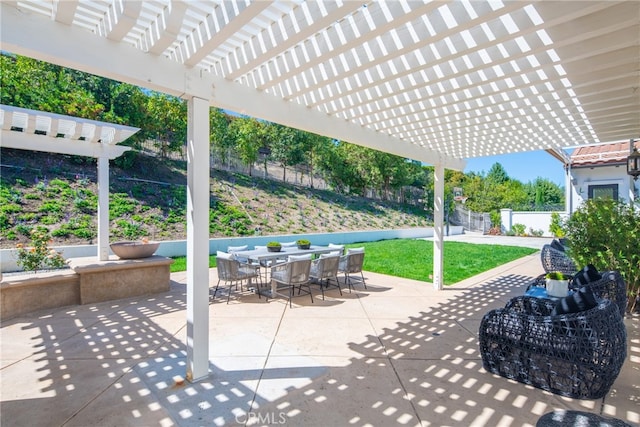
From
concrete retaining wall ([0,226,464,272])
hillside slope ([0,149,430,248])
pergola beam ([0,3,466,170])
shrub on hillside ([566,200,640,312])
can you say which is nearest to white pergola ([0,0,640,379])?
pergola beam ([0,3,466,170])

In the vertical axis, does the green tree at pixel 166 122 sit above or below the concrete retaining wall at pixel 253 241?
above

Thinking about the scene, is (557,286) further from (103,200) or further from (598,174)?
(598,174)

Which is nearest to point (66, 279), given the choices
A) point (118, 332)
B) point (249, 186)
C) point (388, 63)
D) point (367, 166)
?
point (118, 332)

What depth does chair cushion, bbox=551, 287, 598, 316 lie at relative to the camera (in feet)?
9.20

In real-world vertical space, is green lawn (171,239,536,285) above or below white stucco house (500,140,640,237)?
below

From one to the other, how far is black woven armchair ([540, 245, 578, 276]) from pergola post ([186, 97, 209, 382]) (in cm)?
641

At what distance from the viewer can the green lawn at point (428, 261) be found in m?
7.88

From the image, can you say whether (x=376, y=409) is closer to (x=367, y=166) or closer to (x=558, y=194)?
(x=367, y=166)

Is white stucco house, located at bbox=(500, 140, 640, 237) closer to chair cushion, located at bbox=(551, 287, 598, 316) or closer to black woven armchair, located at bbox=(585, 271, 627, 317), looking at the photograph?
black woven armchair, located at bbox=(585, 271, 627, 317)

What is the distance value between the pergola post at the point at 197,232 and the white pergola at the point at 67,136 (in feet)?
11.7

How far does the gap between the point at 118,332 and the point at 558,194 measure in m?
35.5

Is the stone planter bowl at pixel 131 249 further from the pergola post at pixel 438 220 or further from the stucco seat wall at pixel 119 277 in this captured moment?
the pergola post at pixel 438 220

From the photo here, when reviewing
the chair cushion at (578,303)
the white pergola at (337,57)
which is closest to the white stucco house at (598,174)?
the white pergola at (337,57)

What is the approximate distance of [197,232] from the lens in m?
2.84
